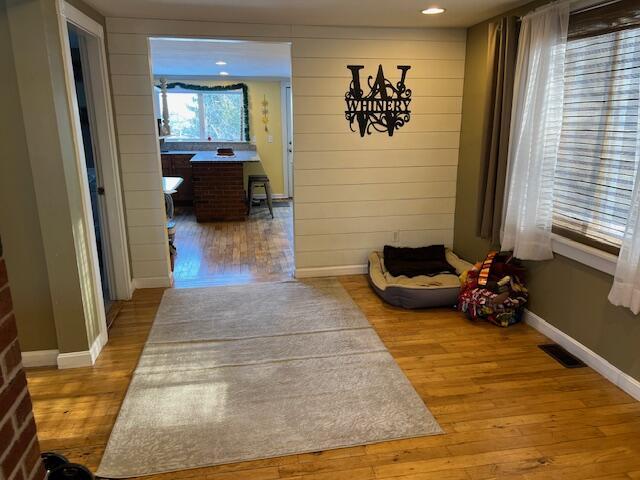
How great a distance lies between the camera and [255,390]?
8.27 ft

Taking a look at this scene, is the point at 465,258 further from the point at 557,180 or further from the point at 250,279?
the point at 250,279

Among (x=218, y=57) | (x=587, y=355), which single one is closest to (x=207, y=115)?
(x=218, y=57)

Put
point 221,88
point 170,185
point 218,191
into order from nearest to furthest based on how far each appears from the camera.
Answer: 1. point 170,185
2. point 218,191
3. point 221,88

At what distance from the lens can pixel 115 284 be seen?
3.82 metres

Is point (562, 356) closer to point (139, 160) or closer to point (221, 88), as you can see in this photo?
point (139, 160)

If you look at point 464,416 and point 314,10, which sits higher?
point 314,10

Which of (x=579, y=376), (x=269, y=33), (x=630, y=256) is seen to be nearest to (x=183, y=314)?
(x=269, y=33)

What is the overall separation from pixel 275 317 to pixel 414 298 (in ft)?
3.55

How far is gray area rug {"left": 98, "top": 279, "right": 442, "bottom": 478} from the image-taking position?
6.88 feet

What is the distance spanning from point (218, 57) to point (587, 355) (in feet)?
16.1

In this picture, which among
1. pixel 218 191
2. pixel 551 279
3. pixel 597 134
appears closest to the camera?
pixel 597 134

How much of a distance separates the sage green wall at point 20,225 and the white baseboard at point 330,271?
213cm

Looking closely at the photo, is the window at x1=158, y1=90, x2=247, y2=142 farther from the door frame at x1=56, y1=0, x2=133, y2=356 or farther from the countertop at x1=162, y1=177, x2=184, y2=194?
the door frame at x1=56, y1=0, x2=133, y2=356

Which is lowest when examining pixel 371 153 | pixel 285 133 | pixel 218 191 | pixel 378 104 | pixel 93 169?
pixel 218 191
